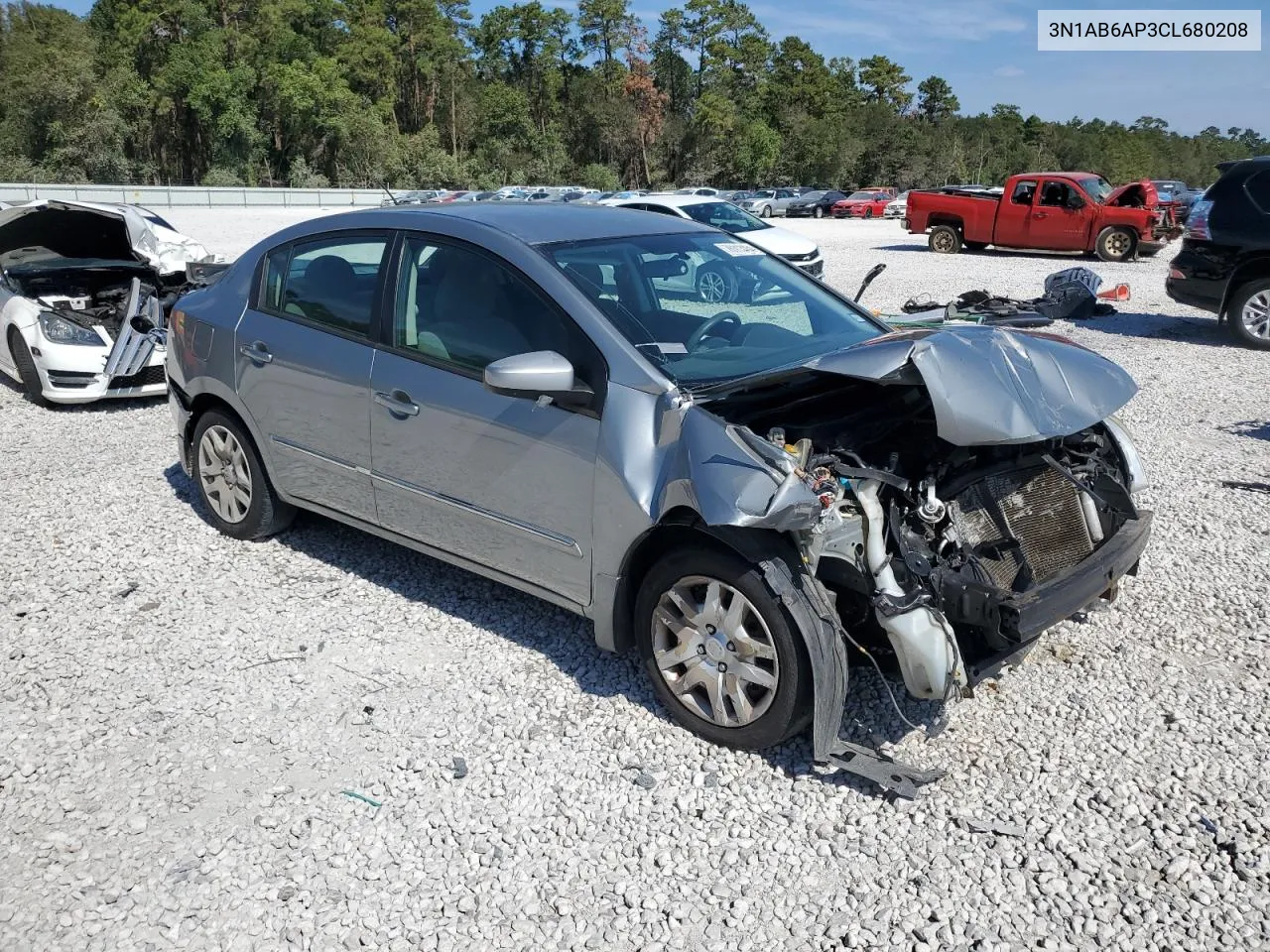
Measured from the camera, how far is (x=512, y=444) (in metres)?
3.89

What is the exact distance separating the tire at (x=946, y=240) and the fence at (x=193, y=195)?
104 ft

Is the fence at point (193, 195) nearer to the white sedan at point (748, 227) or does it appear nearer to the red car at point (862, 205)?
the red car at point (862, 205)

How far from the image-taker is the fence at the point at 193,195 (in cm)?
4044

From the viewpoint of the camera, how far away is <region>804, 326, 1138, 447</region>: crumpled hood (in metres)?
3.32

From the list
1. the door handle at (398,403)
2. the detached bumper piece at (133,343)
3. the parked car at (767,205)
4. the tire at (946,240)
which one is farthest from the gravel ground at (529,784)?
the parked car at (767,205)

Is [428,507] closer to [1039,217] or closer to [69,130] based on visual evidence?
[1039,217]

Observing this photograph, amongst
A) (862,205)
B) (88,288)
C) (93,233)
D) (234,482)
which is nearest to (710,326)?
(234,482)

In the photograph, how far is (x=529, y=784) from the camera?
11.3 feet

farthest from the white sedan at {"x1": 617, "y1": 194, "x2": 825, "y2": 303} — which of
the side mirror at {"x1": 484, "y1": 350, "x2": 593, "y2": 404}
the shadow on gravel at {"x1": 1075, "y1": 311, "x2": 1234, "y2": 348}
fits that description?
the side mirror at {"x1": 484, "y1": 350, "x2": 593, "y2": 404}

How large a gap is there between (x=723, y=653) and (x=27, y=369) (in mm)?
7666

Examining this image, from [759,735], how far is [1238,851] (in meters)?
1.45

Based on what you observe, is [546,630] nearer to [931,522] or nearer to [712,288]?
[712,288]

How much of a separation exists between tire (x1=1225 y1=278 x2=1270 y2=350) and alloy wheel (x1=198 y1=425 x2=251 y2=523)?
1056 centimetres

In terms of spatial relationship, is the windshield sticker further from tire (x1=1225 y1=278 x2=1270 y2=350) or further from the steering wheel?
tire (x1=1225 y1=278 x2=1270 y2=350)
